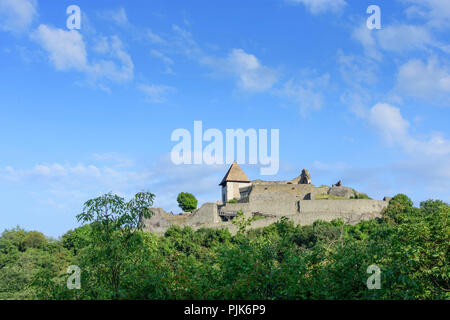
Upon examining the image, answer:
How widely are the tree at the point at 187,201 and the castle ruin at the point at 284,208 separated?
473 inches

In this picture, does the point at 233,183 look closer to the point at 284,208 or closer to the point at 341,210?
the point at 284,208

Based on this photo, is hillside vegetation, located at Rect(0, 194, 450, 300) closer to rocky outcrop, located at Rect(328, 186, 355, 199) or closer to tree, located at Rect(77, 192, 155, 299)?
tree, located at Rect(77, 192, 155, 299)

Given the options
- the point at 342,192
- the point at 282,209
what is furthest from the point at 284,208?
the point at 342,192

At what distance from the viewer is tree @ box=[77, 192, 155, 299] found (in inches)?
389

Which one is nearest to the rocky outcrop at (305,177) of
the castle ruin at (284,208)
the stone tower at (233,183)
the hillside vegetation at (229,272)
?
the castle ruin at (284,208)

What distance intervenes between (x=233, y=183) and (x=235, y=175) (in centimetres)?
135

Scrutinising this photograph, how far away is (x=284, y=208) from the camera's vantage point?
54.0 meters

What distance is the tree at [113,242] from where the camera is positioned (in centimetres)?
989

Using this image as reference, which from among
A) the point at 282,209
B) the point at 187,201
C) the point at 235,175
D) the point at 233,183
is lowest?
the point at 282,209
